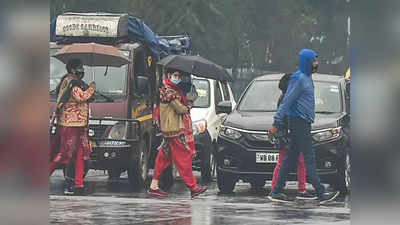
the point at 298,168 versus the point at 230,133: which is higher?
the point at 230,133

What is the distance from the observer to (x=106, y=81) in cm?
1455

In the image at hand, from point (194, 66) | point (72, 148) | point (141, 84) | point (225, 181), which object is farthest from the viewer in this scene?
point (141, 84)

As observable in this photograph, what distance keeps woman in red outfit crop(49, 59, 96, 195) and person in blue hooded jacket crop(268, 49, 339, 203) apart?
2455 mm

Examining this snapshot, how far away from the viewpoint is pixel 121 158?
1390 centimetres

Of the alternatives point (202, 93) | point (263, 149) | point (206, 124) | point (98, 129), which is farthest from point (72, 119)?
point (202, 93)

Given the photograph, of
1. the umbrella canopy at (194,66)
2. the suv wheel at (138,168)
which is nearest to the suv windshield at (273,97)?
the umbrella canopy at (194,66)

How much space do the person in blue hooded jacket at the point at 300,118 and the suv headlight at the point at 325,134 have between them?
101 cm

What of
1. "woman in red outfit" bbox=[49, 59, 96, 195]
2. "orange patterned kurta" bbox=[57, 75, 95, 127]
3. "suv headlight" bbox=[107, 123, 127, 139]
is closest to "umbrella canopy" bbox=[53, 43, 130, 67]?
"suv headlight" bbox=[107, 123, 127, 139]

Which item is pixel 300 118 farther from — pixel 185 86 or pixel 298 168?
pixel 185 86

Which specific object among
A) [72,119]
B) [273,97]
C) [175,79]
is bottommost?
[72,119]

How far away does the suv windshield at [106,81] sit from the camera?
14.4 m

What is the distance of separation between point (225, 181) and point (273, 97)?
158 cm

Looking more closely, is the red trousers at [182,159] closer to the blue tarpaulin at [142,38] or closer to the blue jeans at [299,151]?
the blue jeans at [299,151]
